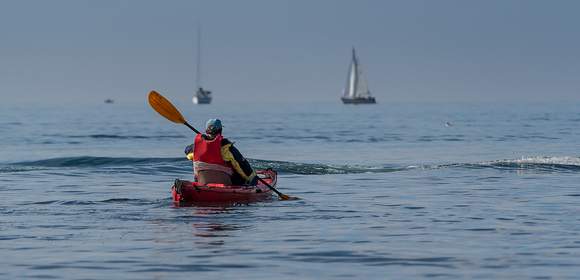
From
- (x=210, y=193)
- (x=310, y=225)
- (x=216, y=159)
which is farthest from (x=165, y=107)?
(x=310, y=225)

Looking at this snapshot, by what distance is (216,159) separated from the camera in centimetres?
2569

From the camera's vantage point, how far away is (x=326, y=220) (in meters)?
23.6

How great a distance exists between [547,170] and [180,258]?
79.0ft

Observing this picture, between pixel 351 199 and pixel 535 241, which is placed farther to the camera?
pixel 351 199

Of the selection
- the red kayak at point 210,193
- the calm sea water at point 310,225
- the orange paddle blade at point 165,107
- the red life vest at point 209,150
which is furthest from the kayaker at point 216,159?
the orange paddle blade at point 165,107

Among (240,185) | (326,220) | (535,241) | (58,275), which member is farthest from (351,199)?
→ (58,275)

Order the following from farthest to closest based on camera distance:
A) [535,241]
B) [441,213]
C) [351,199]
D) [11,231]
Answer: [351,199]
[441,213]
[11,231]
[535,241]

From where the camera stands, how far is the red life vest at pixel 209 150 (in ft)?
83.9

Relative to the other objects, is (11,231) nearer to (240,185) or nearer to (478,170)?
(240,185)

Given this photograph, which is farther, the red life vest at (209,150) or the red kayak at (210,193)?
the red life vest at (209,150)

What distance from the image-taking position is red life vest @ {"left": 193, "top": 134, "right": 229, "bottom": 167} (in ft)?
83.9

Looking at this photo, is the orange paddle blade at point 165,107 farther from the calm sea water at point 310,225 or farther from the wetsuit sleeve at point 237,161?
the wetsuit sleeve at point 237,161

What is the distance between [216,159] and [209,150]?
264 millimetres

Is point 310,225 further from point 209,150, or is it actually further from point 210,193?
point 209,150
